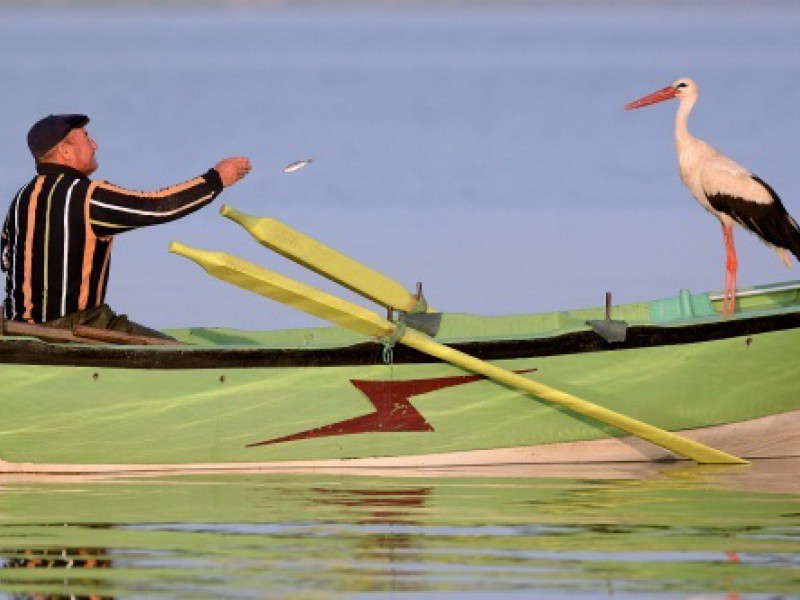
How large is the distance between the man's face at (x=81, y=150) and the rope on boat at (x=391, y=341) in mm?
2099

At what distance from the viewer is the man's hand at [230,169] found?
11.2 metres

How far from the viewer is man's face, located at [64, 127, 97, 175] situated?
37.3 feet

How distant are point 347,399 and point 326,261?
2.83 feet

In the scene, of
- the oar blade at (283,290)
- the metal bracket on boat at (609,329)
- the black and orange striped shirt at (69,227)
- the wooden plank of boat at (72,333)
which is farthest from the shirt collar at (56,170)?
the metal bracket on boat at (609,329)

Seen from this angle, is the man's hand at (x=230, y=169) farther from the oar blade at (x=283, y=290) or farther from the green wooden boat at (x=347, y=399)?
the green wooden boat at (x=347, y=399)

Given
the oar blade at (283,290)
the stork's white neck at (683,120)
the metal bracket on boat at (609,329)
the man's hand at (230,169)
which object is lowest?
the metal bracket on boat at (609,329)

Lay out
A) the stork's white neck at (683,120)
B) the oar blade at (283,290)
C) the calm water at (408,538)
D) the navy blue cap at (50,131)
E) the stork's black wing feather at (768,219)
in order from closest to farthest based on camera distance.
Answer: the calm water at (408,538), the oar blade at (283,290), the navy blue cap at (50,131), the stork's black wing feather at (768,219), the stork's white neck at (683,120)

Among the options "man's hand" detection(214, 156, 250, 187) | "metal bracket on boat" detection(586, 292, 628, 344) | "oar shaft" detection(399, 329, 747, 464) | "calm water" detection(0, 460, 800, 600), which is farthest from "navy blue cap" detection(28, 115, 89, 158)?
"metal bracket on boat" detection(586, 292, 628, 344)

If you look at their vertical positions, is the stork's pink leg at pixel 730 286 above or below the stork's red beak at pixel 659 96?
below

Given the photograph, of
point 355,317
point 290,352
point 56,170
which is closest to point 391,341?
point 355,317

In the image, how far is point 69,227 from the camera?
36.7 ft

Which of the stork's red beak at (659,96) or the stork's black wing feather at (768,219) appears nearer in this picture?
the stork's black wing feather at (768,219)

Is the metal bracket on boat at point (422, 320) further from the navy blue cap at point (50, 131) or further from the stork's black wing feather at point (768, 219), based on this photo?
the stork's black wing feather at point (768, 219)

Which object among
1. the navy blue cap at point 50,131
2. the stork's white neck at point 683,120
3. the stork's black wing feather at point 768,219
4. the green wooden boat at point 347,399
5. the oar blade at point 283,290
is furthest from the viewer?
the stork's white neck at point 683,120
